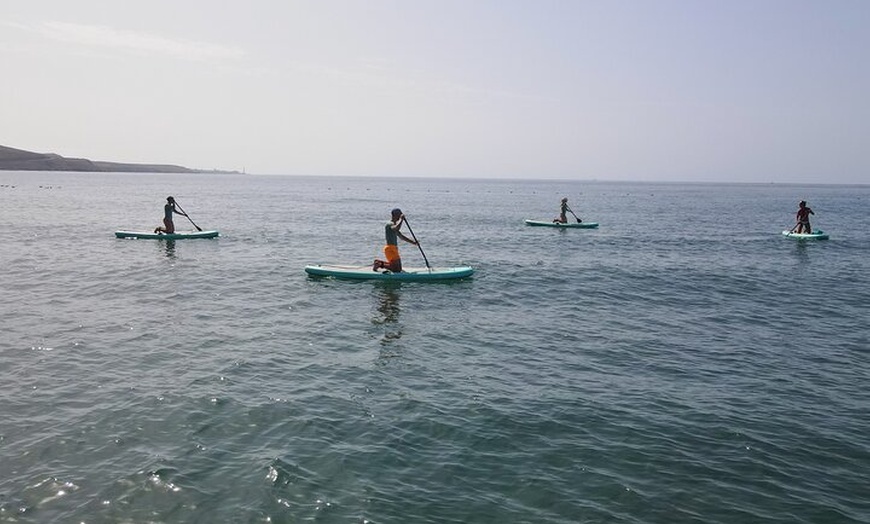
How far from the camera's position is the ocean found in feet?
30.5

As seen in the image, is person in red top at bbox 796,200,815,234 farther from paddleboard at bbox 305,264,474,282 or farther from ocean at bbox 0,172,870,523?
paddleboard at bbox 305,264,474,282

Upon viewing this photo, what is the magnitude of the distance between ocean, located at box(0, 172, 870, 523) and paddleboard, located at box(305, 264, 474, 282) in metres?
0.50

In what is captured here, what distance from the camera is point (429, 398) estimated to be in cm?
1335

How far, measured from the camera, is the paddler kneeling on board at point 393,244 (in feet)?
81.3

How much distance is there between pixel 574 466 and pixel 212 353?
9.90 m

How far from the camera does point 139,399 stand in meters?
12.7

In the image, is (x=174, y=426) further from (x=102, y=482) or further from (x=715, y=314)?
(x=715, y=314)

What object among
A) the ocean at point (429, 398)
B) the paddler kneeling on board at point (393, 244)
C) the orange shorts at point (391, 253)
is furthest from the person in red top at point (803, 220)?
the orange shorts at point (391, 253)

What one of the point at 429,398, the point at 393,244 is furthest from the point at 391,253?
the point at 429,398

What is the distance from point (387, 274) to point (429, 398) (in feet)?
43.5

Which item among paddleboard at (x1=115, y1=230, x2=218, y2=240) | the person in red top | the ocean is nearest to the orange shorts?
the ocean

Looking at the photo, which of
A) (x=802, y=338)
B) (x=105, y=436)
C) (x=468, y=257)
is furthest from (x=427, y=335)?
(x=468, y=257)

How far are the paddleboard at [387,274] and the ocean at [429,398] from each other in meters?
0.50

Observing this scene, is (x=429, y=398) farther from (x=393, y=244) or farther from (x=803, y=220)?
(x=803, y=220)
